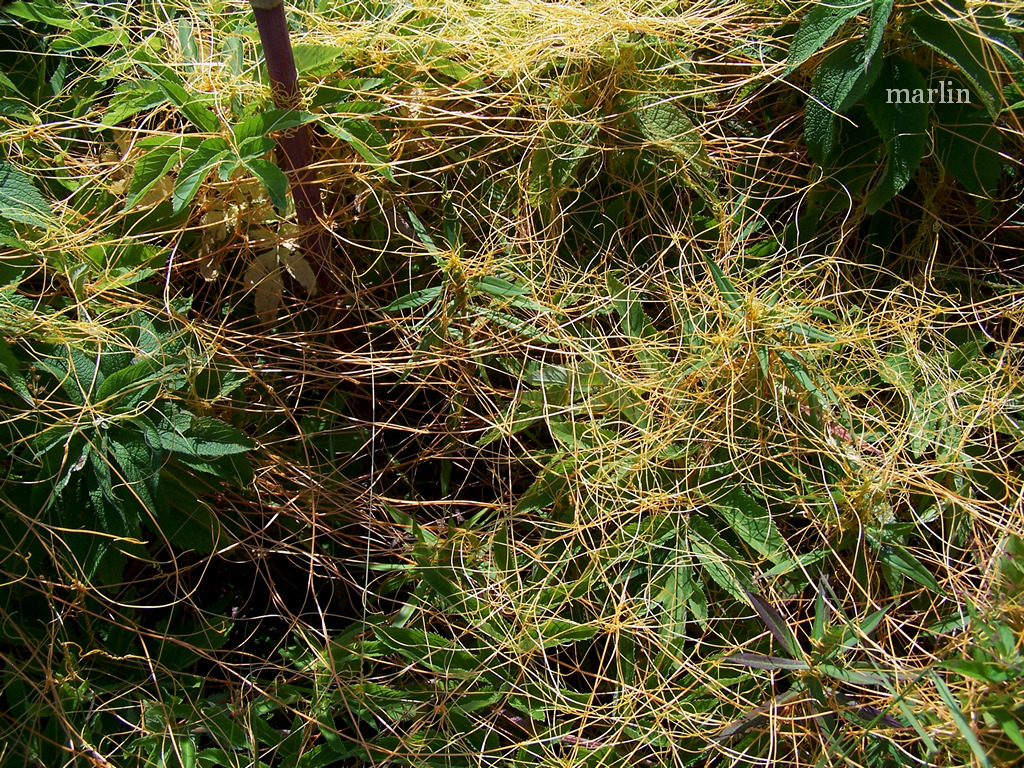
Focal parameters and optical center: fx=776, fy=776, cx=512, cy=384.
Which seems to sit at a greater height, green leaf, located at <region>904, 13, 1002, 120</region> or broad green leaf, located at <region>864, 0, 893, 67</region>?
broad green leaf, located at <region>864, 0, 893, 67</region>

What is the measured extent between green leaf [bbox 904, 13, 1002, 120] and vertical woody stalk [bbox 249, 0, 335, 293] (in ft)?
3.19

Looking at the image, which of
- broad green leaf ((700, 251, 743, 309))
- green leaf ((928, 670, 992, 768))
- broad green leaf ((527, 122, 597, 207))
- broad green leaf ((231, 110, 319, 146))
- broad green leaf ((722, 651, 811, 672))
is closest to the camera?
green leaf ((928, 670, 992, 768))

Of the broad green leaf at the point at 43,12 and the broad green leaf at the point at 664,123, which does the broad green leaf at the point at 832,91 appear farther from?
the broad green leaf at the point at 43,12

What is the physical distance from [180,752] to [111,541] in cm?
31

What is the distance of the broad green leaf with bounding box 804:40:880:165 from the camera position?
1.24 metres

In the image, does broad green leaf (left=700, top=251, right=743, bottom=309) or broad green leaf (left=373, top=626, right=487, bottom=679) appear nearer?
broad green leaf (left=373, top=626, right=487, bottom=679)

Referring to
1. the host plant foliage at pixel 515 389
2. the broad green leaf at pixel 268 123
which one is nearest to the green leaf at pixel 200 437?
the host plant foliage at pixel 515 389

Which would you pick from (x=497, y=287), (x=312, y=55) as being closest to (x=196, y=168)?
(x=312, y=55)

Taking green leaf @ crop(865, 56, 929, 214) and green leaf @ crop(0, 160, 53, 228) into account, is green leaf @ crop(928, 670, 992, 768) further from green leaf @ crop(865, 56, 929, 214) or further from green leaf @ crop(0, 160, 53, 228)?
green leaf @ crop(0, 160, 53, 228)

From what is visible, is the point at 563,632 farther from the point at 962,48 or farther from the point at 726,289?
the point at 962,48

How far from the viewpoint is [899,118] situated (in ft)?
4.10

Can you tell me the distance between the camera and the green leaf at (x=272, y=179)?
3.63 feet

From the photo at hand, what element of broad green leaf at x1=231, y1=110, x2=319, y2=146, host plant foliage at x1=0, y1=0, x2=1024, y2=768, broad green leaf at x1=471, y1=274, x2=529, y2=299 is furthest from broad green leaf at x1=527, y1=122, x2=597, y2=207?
broad green leaf at x1=231, y1=110, x2=319, y2=146

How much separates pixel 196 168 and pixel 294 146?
16 centimetres
